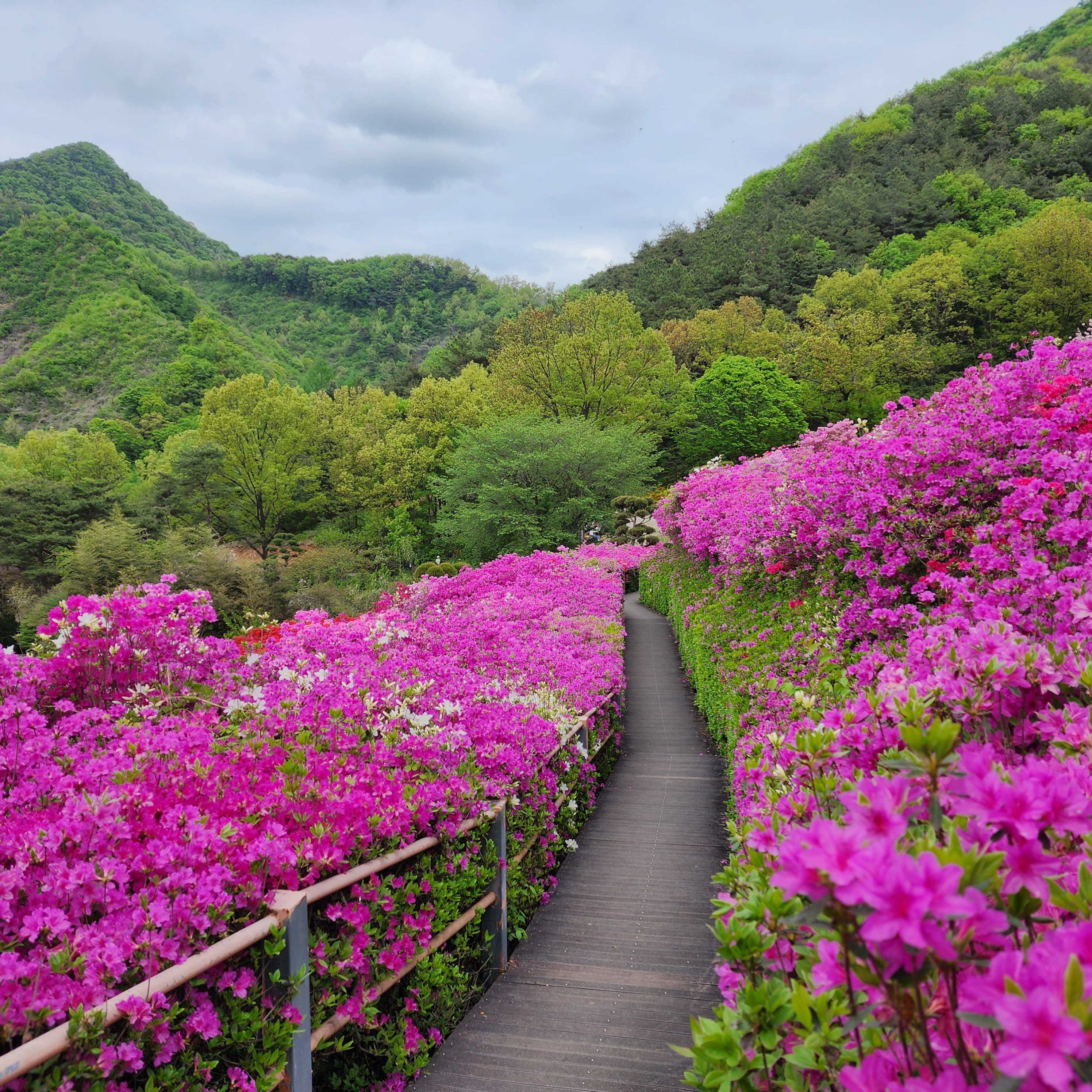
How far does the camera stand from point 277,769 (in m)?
3.11

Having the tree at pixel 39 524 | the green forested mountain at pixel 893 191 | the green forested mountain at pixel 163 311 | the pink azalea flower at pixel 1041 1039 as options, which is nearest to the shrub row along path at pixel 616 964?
the pink azalea flower at pixel 1041 1039

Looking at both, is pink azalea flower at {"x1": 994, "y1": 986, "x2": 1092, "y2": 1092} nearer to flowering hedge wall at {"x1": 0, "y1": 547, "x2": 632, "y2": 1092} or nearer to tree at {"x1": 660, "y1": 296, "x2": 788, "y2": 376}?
flowering hedge wall at {"x1": 0, "y1": 547, "x2": 632, "y2": 1092}

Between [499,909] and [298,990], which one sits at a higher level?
[298,990]

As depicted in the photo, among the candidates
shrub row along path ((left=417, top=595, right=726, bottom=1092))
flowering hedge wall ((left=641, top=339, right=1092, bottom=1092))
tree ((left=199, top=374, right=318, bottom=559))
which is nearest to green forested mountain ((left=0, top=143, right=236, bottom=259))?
tree ((left=199, top=374, right=318, bottom=559))

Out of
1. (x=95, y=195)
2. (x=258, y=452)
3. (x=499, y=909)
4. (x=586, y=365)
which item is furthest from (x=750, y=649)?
(x=95, y=195)

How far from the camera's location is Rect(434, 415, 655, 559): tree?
72.0ft

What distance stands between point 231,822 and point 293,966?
0.54 meters

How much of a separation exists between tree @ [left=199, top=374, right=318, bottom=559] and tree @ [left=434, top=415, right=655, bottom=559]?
13.8 meters

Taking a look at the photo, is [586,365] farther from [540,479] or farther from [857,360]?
[857,360]

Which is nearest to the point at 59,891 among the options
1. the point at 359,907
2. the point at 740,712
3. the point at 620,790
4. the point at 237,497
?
the point at 359,907

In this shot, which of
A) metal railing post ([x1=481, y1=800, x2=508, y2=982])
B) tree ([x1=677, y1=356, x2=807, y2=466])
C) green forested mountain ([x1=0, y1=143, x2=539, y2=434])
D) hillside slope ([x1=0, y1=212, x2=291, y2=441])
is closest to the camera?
metal railing post ([x1=481, y1=800, x2=508, y2=982])

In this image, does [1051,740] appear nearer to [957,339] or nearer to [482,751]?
[482,751]

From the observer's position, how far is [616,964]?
4148 mm

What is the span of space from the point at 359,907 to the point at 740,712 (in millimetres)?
3645
